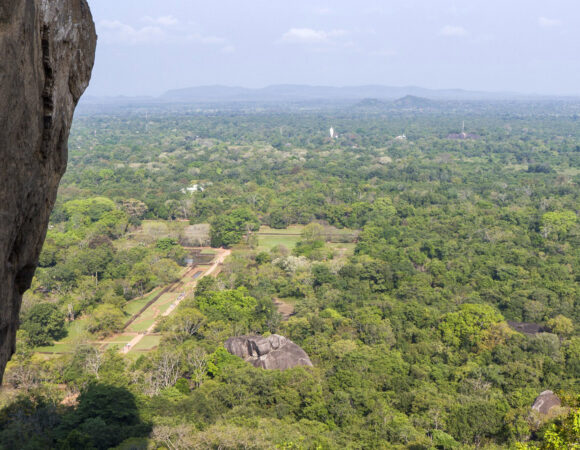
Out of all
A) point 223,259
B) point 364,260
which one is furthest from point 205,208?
point 364,260

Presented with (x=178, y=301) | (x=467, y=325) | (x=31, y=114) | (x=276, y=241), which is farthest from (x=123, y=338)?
(x=31, y=114)

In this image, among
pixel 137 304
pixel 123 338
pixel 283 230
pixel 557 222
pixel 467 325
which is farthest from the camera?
pixel 283 230

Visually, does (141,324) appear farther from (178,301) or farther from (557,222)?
(557,222)

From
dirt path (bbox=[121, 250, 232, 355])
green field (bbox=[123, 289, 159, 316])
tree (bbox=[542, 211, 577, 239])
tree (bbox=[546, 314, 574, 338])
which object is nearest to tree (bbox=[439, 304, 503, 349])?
tree (bbox=[546, 314, 574, 338])

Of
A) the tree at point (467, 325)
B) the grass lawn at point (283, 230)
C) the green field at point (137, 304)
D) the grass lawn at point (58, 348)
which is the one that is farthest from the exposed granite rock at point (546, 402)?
the grass lawn at point (283, 230)

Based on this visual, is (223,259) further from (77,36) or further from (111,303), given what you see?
(77,36)
